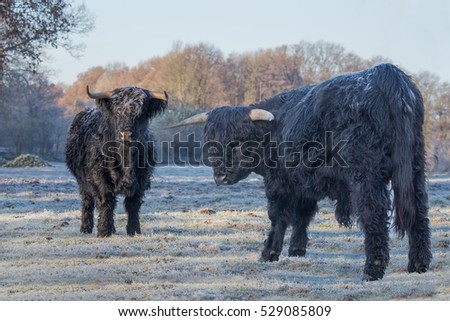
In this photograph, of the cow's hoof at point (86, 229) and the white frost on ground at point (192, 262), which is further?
the cow's hoof at point (86, 229)

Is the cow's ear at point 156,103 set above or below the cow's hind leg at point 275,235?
above

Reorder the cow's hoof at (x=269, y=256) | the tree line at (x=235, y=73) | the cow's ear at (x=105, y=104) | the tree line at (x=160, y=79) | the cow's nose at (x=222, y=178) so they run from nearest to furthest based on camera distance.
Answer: the cow's hoof at (x=269, y=256) < the cow's nose at (x=222, y=178) < the cow's ear at (x=105, y=104) < the tree line at (x=160, y=79) < the tree line at (x=235, y=73)

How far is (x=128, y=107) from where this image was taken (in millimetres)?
9336

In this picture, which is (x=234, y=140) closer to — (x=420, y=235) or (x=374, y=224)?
(x=374, y=224)

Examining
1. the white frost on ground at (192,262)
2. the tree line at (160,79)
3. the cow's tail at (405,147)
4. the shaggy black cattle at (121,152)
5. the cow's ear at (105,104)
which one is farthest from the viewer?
the tree line at (160,79)

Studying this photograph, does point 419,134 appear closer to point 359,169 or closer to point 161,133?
point 359,169

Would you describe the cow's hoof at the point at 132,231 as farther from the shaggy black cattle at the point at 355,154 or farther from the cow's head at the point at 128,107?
the shaggy black cattle at the point at 355,154

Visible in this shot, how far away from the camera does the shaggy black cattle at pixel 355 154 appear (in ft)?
21.4

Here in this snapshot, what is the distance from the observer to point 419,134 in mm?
6816

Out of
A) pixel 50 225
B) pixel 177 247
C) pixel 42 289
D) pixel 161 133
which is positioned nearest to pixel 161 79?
pixel 161 133

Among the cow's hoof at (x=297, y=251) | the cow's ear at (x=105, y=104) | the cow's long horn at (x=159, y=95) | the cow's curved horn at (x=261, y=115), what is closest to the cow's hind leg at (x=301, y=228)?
the cow's hoof at (x=297, y=251)

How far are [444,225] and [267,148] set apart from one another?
14.5ft

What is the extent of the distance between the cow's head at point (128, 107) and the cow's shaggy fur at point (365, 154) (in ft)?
6.58

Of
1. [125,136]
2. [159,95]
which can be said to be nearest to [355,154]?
[125,136]
